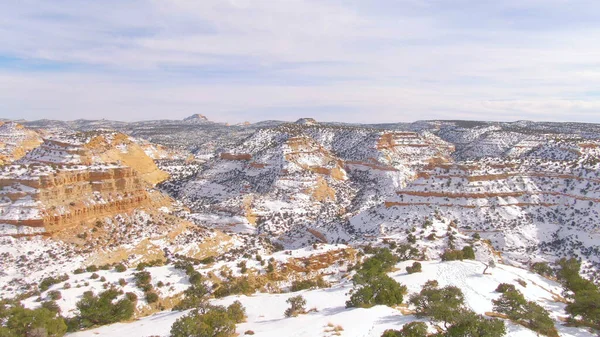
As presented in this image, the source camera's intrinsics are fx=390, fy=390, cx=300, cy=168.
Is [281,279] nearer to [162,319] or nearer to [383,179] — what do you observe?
[162,319]

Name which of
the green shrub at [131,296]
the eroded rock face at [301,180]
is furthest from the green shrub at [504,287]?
the green shrub at [131,296]

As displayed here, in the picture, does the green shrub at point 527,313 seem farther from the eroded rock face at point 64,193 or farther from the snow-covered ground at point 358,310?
the eroded rock face at point 64,193

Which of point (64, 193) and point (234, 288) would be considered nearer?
point (234, 288)

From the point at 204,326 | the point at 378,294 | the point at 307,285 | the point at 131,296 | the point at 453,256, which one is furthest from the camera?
the point at 453,256

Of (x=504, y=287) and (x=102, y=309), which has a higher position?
(x=504, y=287)

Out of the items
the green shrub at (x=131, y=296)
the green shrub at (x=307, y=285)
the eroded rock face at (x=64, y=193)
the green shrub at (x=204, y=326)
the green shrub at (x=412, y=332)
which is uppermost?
the eroded rock face at (x=64, y=193)

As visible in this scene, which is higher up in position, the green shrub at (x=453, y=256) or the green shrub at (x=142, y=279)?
the green shrub at (x=453, y=256)

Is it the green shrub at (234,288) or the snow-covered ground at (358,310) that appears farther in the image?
the green shrub at (234,288)

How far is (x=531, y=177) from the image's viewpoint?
5984 cm

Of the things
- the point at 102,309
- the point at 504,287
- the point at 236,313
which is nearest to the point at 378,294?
the point at 236,313

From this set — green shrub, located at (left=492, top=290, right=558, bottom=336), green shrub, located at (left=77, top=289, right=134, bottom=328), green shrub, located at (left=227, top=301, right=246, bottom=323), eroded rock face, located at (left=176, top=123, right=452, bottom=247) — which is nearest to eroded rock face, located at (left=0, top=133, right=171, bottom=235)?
green shrub, located at (left=77, top=289, right=134, bottom=328)

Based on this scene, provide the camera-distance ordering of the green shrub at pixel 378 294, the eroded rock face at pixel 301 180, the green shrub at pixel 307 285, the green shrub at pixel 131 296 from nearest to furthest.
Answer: the green shrub at pixel 378 294 → the green shrub at pixel 131 296 → the green shrub at pixel 307 285 → the eroded rock face at pixel 301 180

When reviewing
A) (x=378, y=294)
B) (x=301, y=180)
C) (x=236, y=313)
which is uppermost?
(x=301, y=180)

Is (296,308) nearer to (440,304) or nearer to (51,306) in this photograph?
(440,304)
